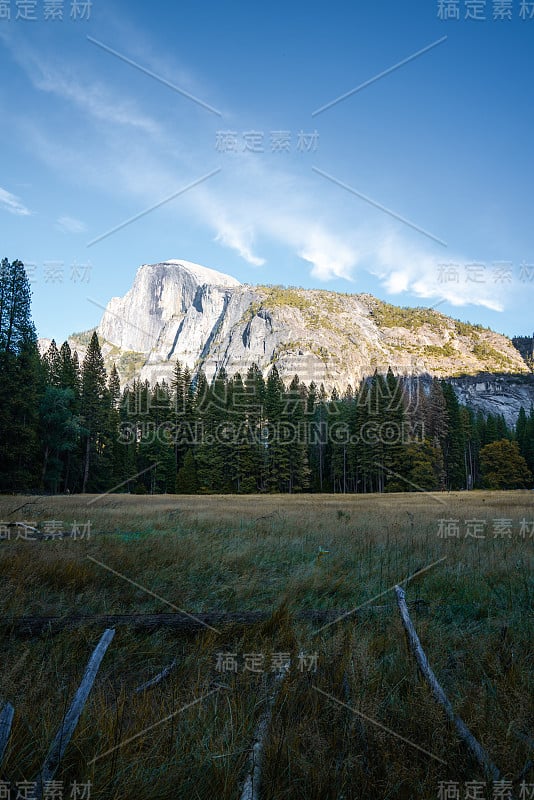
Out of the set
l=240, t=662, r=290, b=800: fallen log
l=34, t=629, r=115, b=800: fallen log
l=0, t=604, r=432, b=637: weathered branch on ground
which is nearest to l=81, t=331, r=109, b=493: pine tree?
l=0, t=604, r=432, b=637: weathered branch on ground

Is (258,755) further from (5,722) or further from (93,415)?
(93,415)

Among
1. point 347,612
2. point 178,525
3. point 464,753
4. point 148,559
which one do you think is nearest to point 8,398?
point 178,525

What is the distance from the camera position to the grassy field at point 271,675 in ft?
7.72

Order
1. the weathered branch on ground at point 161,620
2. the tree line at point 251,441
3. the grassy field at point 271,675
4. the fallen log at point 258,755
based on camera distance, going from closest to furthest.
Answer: the fallen log at point 258,755
the grassy field at point 271,675
the weathered branch on ground at point 161,620
the tree line at point 251,441

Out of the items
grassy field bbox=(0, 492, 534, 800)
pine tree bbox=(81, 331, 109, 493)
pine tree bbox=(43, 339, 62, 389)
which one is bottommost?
grassy field bbox=(0, 492, 534, 800)

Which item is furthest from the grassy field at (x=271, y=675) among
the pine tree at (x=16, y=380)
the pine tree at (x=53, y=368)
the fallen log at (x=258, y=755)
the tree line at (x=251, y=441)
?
the pine tree at (x=53, y=368)

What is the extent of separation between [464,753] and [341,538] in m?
7.70

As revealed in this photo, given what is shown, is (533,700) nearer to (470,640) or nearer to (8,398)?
(470,640)

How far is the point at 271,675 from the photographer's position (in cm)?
360

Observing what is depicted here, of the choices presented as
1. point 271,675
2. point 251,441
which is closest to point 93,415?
point 251,441

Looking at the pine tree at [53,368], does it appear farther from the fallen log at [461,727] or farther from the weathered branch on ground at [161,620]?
→ the fallen log at [461,727]

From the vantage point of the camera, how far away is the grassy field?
92.7 inches

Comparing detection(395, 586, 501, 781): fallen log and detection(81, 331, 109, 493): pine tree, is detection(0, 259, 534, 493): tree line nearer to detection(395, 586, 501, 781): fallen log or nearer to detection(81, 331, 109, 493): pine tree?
detection(81, 331, 109, 493): pine tree

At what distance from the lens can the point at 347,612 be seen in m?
4.84
